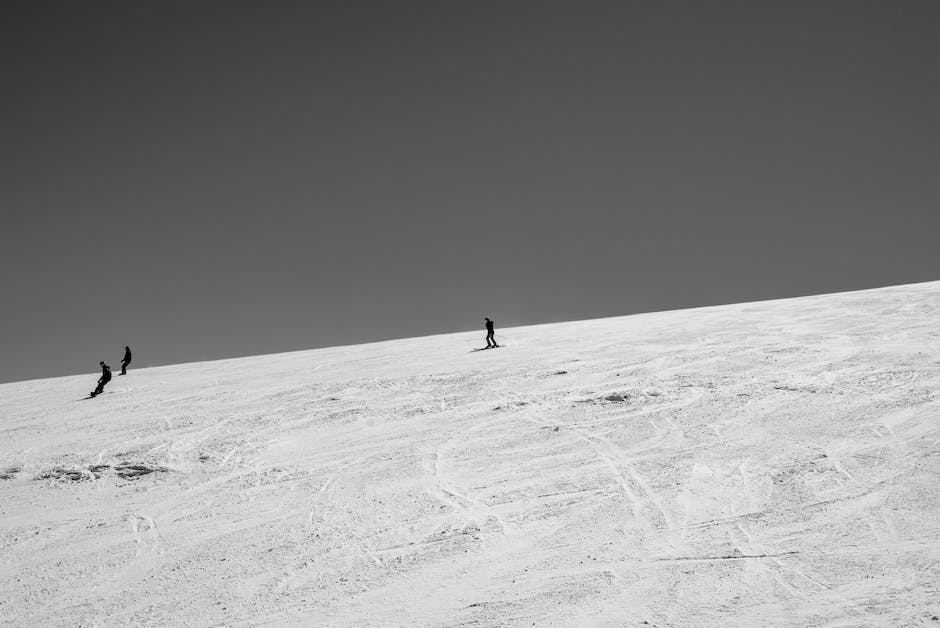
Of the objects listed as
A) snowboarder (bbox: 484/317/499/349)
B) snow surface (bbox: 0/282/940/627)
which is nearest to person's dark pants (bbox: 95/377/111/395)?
snow surface (bbox: 0/282/940/627)

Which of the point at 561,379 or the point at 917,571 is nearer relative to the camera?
the point at 917,571

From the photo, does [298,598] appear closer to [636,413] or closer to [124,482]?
[124,482]

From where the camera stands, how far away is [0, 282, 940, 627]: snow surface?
6.41 meters

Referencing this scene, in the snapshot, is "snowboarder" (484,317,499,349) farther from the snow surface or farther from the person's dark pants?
the person's dark pants

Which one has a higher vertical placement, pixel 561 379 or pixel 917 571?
pixel 561 379

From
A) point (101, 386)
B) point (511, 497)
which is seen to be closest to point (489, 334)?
point (101, 386)

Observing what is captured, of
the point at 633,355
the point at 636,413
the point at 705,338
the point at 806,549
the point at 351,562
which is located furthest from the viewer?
the point at 705,338

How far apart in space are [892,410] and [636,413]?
4.54 m

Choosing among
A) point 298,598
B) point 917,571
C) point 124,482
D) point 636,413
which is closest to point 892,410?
point 636,413

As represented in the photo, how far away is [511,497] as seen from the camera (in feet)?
29.0

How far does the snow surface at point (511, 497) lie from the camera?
641 centimetres

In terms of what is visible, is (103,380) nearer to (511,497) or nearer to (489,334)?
(489,334)

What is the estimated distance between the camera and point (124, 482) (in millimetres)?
10602

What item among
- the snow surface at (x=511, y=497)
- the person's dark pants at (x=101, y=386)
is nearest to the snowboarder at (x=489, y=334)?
the snow surface at (x=511, y=497)
